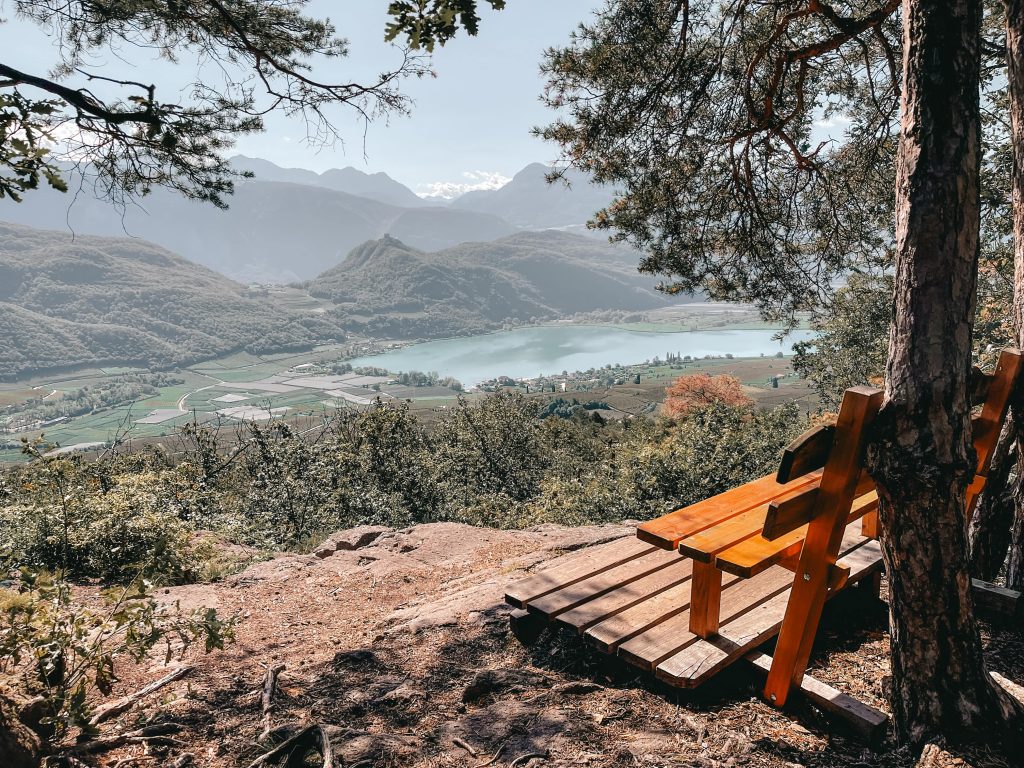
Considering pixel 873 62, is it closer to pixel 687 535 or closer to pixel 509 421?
pixel 687 535

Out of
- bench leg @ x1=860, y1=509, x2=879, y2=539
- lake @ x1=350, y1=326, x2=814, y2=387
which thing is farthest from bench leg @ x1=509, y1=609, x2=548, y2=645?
lake @ x1=350, y1=326, x2=814, y2=387

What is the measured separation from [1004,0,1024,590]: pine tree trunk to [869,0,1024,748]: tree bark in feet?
2.82

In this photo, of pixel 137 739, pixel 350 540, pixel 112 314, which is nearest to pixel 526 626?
pixel 137 739

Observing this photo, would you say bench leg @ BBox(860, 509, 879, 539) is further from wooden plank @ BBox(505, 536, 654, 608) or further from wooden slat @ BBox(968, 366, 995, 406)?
wooden plank @ BBox(505, 536, 654, 608)

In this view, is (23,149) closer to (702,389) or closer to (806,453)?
(806,453)

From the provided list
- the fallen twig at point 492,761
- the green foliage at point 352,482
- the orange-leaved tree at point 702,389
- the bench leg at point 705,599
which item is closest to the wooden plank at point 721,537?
the bench leg at point 705,599

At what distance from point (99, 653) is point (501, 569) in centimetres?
283

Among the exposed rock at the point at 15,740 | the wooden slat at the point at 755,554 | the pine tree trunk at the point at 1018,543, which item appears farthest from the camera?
the pine tree trunk at the point at 1018,543

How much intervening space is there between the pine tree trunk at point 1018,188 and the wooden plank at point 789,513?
129 cm

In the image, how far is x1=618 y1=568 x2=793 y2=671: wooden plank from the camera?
2.37 meters

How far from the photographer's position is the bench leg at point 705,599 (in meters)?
2.40

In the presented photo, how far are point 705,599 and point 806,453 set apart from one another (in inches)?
35.8

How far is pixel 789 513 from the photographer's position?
6.23ft

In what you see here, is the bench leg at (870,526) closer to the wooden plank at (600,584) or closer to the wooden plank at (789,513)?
the wooden plank at (600,584)
